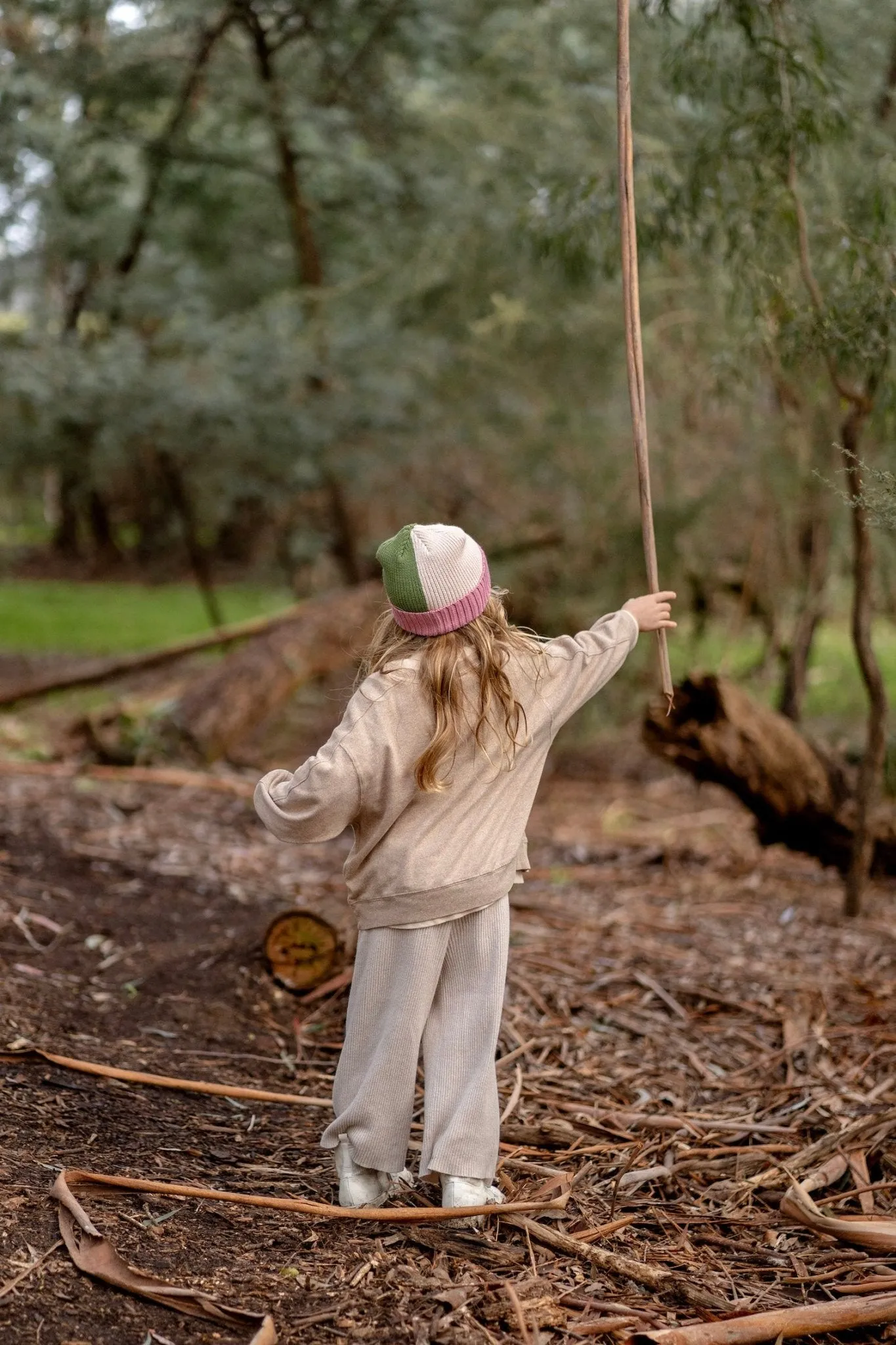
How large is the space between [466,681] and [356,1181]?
3.74ft

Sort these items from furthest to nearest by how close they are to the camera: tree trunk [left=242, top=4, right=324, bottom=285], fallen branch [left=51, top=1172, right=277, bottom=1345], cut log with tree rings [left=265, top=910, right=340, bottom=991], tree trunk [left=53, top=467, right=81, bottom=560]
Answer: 1. tree trunk [left=53, top=467, right=81, bottom=560]
2. tree trunk [left=242, top=4, right=324, bottom=285]
3. cut log with tree rings [left=265, top=910, right=340, bottom=991]
4. fallen branch [left=51, top=1172, right=277, bottom=1345]

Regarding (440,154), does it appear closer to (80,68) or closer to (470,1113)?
(80,68)

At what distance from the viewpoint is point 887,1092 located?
366 cm

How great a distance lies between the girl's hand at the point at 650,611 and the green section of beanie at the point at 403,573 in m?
0.54

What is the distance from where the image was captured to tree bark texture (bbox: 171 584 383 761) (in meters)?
8.06

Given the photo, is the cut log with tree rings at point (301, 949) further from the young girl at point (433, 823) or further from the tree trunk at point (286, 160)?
the tree trunk at point (286, 160)

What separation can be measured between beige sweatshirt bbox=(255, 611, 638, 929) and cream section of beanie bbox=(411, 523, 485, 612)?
17 centimetres

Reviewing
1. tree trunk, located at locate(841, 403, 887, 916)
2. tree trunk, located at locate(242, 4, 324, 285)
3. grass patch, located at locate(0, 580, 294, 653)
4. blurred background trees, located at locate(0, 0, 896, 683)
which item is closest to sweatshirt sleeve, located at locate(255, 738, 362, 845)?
tree trunk, located at locate(841, 403, 887, 916)

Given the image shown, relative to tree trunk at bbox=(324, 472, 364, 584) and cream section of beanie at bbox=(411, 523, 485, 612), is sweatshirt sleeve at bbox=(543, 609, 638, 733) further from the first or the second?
tree trunk at bbox=(324, 472, 364, 584)

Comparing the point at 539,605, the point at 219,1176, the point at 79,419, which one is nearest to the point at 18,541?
the point at 79,419

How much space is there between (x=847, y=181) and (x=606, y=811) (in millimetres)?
4673

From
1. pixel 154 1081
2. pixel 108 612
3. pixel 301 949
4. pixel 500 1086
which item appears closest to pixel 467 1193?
pixel 500 1086

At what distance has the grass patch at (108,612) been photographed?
12883 mm

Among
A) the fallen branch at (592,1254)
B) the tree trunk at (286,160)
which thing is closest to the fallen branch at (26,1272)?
the fallen branch at (592,1254)
